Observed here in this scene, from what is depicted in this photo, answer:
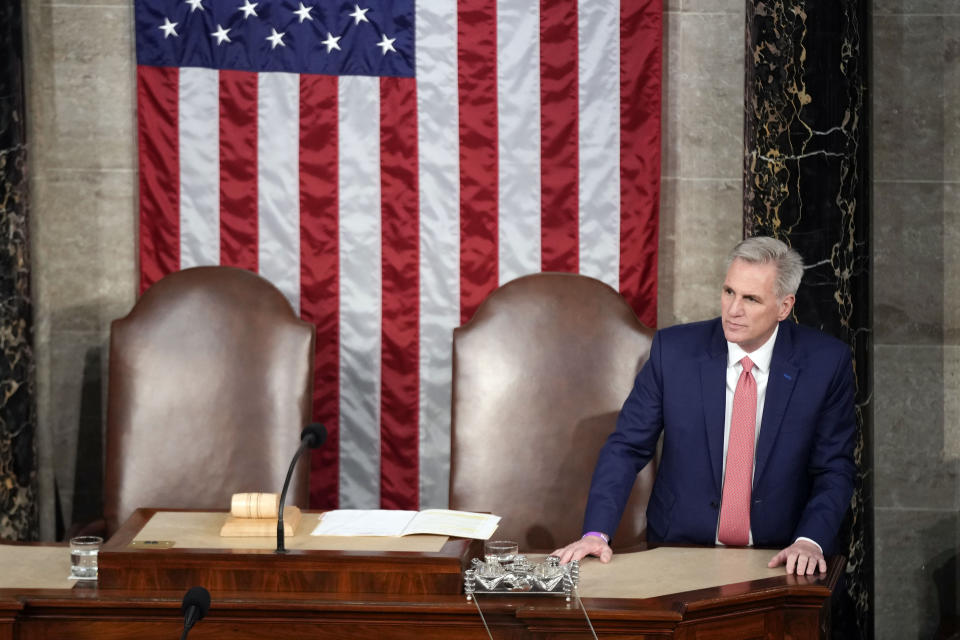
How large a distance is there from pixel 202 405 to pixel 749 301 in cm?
179

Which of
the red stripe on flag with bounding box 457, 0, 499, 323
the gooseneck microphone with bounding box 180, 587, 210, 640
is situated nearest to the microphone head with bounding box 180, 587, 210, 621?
the gooseneck microphone with bounding box 180, 587, 210, 640

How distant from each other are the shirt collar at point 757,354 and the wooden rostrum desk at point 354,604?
0.73m

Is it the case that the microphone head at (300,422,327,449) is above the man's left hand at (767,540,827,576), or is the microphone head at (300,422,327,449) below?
above

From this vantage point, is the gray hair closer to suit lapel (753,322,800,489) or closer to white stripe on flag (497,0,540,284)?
suit lapel (753,322,800,489)

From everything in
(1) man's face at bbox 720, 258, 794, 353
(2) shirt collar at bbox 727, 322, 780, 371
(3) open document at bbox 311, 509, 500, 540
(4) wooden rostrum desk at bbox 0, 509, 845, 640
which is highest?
(1) man's face at bbox 720, 258, 794, 353

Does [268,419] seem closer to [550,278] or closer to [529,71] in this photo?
[550,278]

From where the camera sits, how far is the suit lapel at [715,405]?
10.8ft

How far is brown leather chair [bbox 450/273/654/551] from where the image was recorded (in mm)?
3844

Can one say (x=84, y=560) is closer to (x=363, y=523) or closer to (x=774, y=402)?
(x=363, y=523)

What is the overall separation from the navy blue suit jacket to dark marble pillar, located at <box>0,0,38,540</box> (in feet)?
6.95

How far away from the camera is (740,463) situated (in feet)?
10.8

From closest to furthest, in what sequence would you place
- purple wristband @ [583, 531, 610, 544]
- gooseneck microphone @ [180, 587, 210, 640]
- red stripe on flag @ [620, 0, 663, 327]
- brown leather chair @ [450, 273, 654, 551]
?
1. gooseneck microphone @ [180, 587, 210, 640]
2. purple wristband @ [583, 531, 610, 544]
3. brown leather chair @ [450, 273, 654, 551]
4. red stripe on flag @ [620, 0, 663, 327]

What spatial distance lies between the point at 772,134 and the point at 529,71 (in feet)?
2.93

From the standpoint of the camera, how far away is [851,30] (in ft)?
13.2
